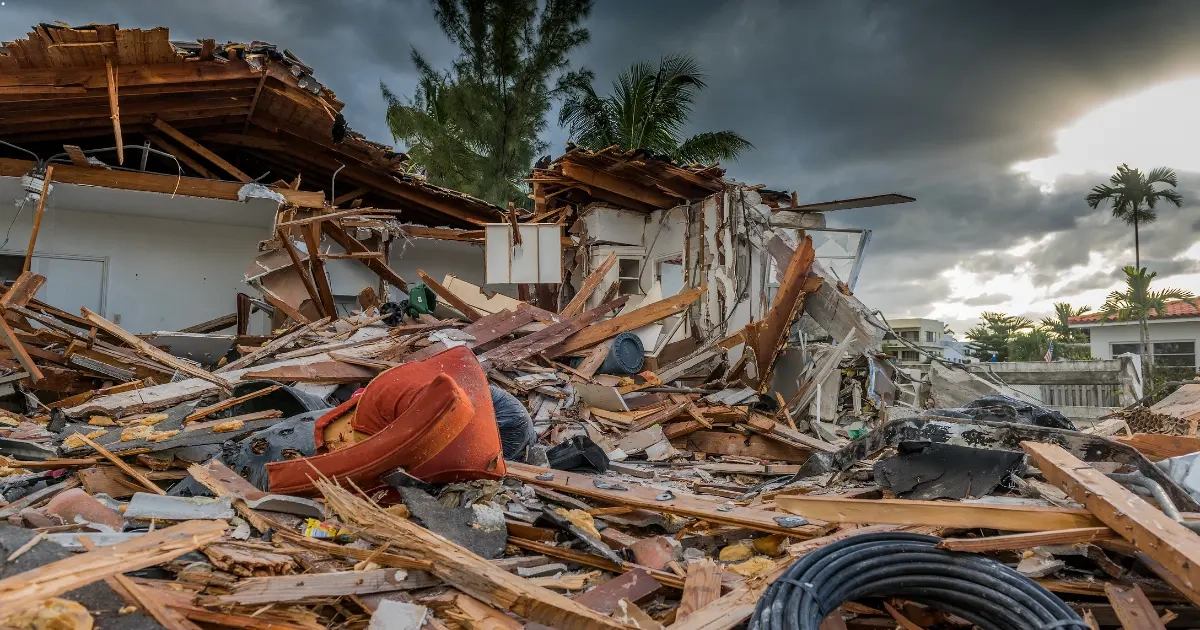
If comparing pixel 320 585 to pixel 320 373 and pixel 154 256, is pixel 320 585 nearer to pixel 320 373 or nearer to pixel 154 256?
pixel 320 373

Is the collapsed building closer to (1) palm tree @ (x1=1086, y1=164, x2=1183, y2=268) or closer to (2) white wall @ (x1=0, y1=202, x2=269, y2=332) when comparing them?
(2) white wall @ (x1=0, y1=202, x2=269, y2=332)

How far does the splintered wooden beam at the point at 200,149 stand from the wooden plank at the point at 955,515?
10.4 m

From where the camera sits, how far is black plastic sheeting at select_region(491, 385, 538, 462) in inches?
208

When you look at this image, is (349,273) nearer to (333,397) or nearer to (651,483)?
(333,397)

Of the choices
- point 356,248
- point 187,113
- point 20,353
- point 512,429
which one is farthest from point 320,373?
point 187,113

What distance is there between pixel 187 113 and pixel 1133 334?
38.5m

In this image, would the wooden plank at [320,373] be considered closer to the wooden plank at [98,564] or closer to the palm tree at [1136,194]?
the wooden plank at [98,564]

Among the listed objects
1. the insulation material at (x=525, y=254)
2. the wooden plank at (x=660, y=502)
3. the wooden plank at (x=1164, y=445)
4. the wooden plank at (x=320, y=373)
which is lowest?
the wooden plank at (x=660, y=502)

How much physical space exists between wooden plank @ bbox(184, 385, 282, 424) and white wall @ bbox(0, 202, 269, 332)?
7138 millimetres

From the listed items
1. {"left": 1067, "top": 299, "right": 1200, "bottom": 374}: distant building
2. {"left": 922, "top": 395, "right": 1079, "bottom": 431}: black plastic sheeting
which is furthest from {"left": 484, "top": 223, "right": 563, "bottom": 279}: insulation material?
{"left": 1067, "top": 299, "right": 1200, "bottom": 374}: distant building

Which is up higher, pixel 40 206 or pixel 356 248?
pixel 40 206

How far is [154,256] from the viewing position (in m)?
11.4

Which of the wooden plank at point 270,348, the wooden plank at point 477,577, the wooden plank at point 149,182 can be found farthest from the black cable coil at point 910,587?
the wooden plank at point 149,182

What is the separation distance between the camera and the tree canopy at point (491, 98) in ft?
76.5
